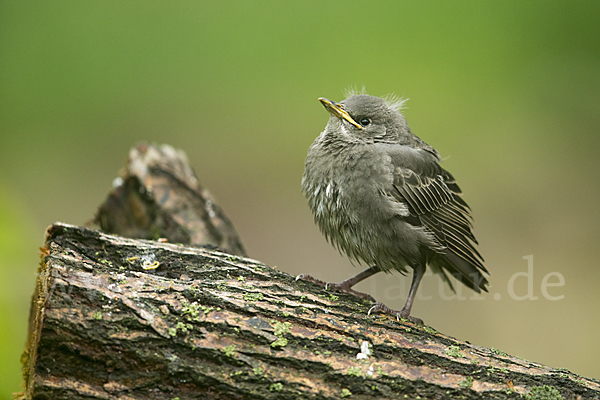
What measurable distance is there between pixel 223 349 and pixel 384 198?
5.62ft

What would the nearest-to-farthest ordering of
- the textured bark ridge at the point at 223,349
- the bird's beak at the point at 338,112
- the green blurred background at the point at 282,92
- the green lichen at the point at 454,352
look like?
the textured bark ridge at the point at 223,349
the green lichen at the point at 454,352
the bird's beak at the point at 338,112
the green blurred background at the point at 282,92

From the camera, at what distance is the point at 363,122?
169 inches

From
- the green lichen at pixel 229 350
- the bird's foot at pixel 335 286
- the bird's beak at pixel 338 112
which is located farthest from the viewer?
the bird's beak at pixel 338 112

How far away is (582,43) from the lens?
8773mm

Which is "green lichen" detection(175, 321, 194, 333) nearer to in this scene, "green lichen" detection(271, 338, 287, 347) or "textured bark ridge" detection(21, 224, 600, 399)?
"textured bark ridge" detection(21, 224, 600, 399)

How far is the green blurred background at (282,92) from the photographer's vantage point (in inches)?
316

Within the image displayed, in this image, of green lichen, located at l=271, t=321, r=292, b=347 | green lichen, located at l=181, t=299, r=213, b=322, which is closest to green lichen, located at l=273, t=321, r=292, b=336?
green lichen, located at l=271, t=321, r=292, b=347

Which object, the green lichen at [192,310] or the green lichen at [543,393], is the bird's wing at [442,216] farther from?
the green lichen at [192,310]

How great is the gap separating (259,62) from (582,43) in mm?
5592

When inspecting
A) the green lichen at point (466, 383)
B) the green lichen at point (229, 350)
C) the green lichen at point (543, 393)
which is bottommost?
the green lichen at point (229, 350)

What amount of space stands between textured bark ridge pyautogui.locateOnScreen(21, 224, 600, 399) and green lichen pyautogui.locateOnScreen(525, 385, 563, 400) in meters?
0.02

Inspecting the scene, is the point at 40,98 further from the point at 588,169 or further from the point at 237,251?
the point at 588,169

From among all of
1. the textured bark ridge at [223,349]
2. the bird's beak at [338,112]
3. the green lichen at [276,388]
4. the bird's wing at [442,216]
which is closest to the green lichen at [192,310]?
the textured bark ridge at [223,349]

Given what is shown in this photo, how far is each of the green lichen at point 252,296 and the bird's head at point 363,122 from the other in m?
1.66
